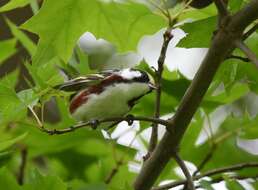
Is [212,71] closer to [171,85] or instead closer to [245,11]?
[245,11]

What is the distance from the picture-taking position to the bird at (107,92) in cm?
95

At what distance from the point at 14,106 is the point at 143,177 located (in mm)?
189

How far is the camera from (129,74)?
0.98 m

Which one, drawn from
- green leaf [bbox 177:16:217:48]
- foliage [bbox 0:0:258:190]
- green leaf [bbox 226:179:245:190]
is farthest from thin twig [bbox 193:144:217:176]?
green leaf [bbox 177:16:217:48]

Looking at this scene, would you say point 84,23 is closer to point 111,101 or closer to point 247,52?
point 111,101

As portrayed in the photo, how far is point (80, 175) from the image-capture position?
1176 mm

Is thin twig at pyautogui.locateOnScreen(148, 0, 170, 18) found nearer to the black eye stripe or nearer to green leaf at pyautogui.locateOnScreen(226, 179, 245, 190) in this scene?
the black eye stripe

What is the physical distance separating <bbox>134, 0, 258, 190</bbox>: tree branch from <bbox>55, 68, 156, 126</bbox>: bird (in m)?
0.09

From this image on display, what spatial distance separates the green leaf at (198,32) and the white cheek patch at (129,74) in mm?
126

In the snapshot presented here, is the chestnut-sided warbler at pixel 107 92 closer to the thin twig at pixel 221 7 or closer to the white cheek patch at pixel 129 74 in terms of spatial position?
the white cheek patch at pixel 129 74

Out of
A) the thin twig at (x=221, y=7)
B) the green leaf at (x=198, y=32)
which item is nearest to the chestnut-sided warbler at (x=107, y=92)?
the green leaf at (x=198, y=32)

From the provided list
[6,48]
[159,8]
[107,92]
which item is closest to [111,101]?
[107,92]

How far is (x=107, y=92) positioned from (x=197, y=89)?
0.65 feet

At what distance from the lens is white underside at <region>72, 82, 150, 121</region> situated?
94 centimetres
